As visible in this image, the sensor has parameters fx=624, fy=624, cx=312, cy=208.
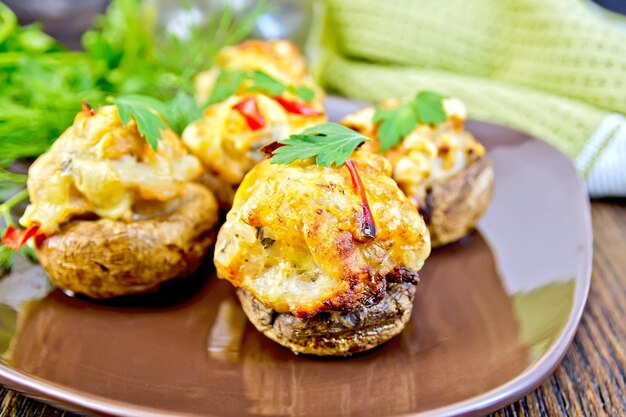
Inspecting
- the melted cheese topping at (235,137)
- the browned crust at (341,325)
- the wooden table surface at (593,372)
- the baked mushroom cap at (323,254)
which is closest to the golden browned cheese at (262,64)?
the melted cheese topping at (235,137)

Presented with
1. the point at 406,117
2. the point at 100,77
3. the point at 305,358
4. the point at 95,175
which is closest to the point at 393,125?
the point at 406,117

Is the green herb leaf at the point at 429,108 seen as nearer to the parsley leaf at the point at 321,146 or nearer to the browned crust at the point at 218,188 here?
the parsley leaf at the point at 321,146

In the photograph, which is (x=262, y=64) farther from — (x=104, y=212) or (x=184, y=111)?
(x=104, y=212)

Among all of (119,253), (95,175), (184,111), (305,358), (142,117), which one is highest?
(142,117)

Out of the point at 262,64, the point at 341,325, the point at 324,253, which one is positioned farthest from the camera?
the point at 262,64

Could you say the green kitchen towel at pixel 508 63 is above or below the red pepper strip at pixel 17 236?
below

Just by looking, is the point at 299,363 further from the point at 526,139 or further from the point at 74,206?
the point at 526,139
